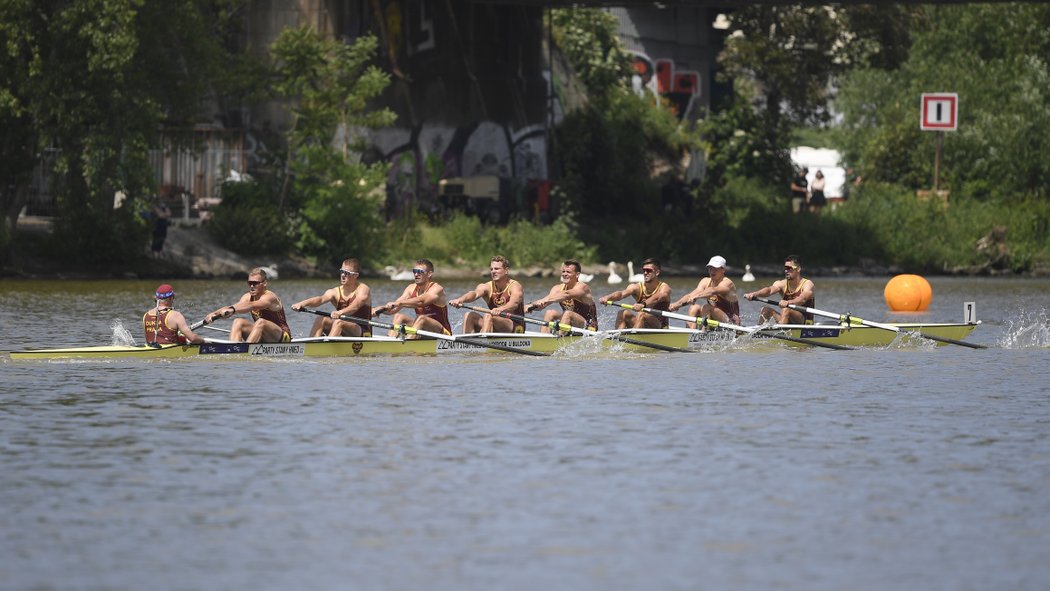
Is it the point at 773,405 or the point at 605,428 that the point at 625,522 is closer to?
the point at 605,428

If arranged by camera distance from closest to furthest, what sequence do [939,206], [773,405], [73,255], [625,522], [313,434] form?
[625,522] < [313,434] < [773,405] < [73,255] < [939,206]

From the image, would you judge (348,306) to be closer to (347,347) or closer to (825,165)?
(347,347)

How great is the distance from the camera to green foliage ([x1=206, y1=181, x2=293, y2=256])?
2130 inches

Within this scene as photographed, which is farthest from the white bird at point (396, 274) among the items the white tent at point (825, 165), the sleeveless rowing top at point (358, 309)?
the white tent at point (825, 165)

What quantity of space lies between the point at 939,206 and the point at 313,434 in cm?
4853

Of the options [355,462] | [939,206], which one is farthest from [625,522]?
[939,206]

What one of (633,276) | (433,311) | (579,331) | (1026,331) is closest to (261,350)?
(433,311)

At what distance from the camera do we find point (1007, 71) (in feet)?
221

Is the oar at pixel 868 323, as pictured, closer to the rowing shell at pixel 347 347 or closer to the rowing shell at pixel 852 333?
the rowing shell at pixel 852 333

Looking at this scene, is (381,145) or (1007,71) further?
(1007,71)

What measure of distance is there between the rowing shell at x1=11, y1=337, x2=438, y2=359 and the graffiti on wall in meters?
54.2

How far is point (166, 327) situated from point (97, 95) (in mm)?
23922

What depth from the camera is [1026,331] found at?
36.7 meters

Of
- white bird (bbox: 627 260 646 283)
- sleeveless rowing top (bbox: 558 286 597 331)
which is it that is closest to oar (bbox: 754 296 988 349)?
white bird (bbox: 627 260 646 283)
